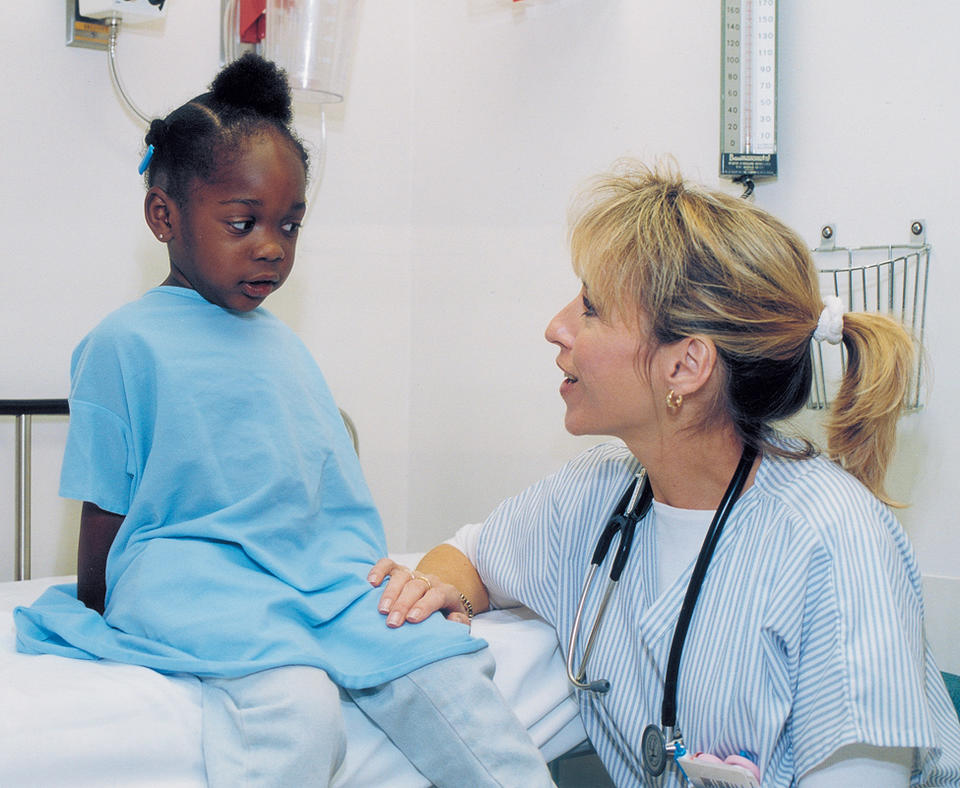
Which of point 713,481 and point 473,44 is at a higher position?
point 473,44

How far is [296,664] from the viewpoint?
1009 millimetres

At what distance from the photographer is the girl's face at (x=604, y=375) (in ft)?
3.81

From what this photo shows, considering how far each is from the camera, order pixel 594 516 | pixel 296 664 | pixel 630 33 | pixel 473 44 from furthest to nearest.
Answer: pixel 473 44, pixel 630 33, pixel 594 516, pixel 296 664

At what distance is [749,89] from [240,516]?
1086mm

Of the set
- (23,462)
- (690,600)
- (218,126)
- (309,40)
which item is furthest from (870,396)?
(23,462)

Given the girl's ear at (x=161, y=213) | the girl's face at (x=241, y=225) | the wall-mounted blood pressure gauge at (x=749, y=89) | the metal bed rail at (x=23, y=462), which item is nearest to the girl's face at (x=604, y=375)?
the girl's face at (x=241, y=225)

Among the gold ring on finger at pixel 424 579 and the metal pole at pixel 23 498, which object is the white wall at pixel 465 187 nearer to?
the metal pole at pixel 23 498

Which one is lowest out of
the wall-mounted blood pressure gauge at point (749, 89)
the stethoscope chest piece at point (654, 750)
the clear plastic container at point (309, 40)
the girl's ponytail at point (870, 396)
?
the stethoscope chest piece at point (654, 750)

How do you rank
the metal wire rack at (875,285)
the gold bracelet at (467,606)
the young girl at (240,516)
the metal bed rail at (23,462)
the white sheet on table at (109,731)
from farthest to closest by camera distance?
the metal bed rail at (23,462), the metal wire rack at (875,285), the gold bracelet at (467,606), the young girl at (240,516), the white sheet on table at (109,731)

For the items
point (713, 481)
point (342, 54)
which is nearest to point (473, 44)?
point (342, 54)

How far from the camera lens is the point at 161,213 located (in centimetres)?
126

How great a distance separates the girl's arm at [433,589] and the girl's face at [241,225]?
1.26 feet

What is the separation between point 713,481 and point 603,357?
7.7 inches

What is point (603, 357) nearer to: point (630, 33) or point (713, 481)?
point (713, 481)
